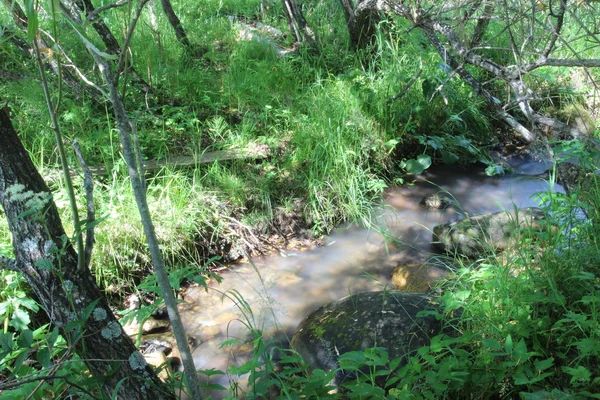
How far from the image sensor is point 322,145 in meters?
4.41

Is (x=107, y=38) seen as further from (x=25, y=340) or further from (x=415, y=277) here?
(x=25, y=340)

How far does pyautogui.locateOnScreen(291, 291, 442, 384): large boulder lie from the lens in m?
2.46

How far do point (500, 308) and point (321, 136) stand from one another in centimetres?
255

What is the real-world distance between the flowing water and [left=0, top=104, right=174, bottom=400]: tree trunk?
1.05 meters

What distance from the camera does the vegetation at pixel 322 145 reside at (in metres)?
1.98

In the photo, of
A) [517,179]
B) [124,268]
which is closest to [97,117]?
[124,268]

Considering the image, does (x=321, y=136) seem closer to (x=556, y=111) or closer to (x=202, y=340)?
(x=202, y=340)

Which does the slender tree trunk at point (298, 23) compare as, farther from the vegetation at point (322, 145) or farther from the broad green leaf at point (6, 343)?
the broad green leaf at point (6, 343)

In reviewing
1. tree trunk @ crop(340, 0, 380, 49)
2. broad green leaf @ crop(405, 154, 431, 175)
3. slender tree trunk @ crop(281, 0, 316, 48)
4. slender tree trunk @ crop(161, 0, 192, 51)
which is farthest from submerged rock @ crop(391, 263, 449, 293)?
slender tree trunk @ crop(161, 0, 192, 51)

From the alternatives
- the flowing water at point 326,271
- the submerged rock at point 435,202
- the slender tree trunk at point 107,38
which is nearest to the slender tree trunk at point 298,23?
the slender tree trunk at point 107,38

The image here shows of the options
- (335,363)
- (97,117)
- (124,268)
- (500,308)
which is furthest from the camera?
(97,117)

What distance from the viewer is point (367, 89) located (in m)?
4.98

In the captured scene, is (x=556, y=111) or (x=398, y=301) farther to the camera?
(x=556, y=111)

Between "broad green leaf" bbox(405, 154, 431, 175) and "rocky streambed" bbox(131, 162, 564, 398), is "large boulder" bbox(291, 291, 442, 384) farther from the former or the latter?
"broad green leaf" bbox(405, 154, 431, 175)
